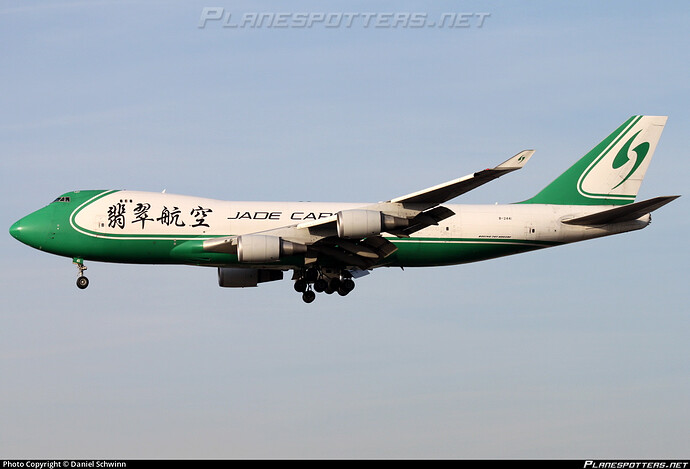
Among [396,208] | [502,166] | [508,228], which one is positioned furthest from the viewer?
[508,228]

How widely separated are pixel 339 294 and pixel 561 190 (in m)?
12.1

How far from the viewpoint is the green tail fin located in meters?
51.7

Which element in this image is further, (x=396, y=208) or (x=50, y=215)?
(x=50, y=215)

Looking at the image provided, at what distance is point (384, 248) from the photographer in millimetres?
47156

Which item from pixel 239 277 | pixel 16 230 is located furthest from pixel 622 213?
pixel 16 230

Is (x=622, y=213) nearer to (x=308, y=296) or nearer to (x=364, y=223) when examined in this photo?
(x=364, y=223)

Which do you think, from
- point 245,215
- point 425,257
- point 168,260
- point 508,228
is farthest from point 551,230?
point 168,260

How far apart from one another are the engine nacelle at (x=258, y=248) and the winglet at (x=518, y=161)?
10.2 m

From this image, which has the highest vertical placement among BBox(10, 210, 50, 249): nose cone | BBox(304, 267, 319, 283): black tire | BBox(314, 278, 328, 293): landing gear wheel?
BBox(10, 210, 50, 249): nose cone

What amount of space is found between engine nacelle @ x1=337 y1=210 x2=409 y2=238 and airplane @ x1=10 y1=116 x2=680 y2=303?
0.04 metres

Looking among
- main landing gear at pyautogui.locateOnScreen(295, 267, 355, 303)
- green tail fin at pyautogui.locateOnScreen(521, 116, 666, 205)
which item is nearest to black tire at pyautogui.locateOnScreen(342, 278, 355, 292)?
main landing gear at pyautogui.locateOnScreen(295, 267, 355, 303)

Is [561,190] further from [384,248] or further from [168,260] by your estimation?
[168,260]

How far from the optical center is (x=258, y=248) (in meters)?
44.1

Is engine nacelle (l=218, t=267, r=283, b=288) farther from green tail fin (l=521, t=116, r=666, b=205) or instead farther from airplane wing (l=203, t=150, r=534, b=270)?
green tail fin (l=521, t=116, r=666, b=205)
